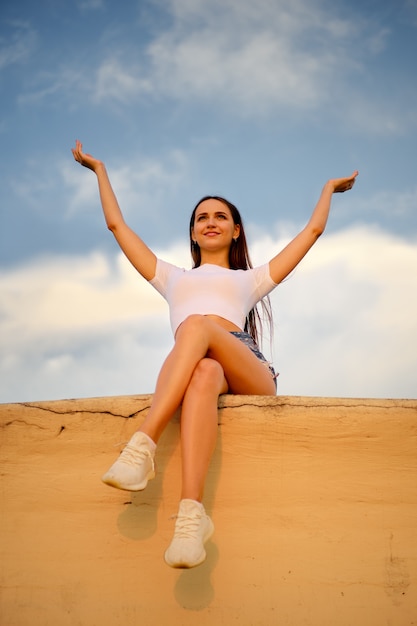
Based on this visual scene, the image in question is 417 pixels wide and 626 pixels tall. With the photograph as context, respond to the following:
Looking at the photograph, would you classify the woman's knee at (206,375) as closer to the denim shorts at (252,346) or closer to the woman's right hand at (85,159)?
the denim shorts at (252,346)

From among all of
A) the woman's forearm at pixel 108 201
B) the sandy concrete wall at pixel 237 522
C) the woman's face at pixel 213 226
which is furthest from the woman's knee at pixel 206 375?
the woman's face at pixel 213 226

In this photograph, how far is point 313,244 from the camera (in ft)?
10.1

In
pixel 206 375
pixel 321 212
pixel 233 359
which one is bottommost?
pixel 206 375

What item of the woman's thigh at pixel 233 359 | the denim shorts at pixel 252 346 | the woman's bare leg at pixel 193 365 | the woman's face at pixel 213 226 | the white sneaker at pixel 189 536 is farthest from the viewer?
the woman's face at pixel 213 226

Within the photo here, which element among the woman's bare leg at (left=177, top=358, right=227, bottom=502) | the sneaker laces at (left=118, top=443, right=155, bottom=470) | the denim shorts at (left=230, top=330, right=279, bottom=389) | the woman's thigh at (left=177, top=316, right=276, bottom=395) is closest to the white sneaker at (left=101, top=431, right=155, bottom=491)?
the sneaker laces at (left=118, top=443, right=155, bottom=470)

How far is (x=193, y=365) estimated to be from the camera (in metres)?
2.37

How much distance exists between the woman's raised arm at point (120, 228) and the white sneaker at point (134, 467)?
3.71ft

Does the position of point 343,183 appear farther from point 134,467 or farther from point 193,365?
point 134,467

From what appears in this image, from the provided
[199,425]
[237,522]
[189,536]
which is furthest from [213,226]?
[189,536]

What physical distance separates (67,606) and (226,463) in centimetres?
→ 70

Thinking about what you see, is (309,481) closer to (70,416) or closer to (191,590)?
(191,590)

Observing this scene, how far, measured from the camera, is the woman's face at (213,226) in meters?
3.48

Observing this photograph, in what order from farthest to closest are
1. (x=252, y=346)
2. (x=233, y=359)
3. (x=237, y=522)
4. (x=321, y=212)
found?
1. (x=321, y=212)
2. (x=252, y=346)
3. (x=233, y=359)
4. (x=237, y=522)

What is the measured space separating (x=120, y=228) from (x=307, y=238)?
807mm
